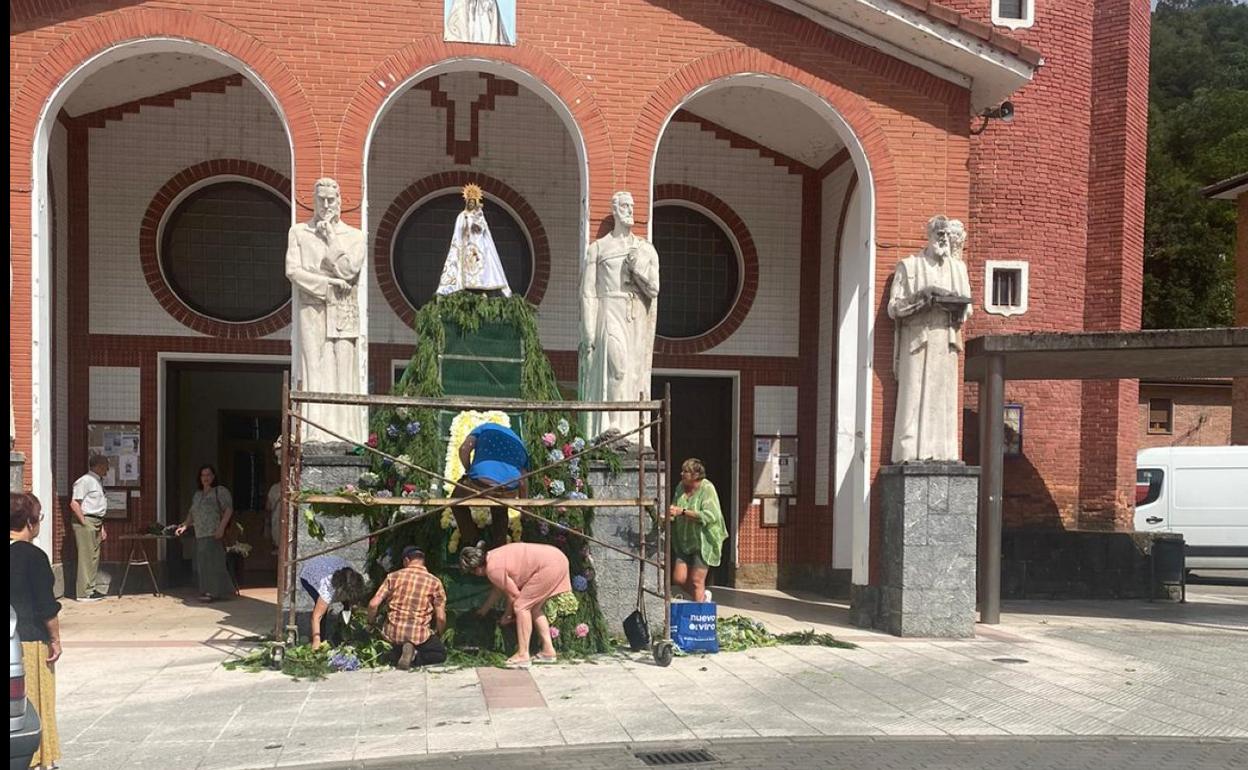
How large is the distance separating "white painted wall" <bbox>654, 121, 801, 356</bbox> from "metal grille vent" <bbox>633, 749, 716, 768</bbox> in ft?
28.5

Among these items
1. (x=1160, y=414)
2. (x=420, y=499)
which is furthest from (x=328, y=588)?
(x=1160, y=414)

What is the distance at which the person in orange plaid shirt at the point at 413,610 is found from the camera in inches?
375

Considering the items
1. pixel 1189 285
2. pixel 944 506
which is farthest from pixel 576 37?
pixel 1189 285

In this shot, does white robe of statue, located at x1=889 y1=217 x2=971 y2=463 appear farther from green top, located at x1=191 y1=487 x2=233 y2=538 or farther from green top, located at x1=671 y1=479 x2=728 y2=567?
green top, located at x1=191 y1=487 x2=233 y2=538

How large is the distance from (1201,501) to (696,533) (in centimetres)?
1150

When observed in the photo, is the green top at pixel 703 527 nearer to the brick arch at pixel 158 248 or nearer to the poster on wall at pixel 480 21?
the poster on wall at pixel 480 21

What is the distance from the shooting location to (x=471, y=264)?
11.4m

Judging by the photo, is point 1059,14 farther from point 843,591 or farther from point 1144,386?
point 1144,386

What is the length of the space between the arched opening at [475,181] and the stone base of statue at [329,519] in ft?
12.2

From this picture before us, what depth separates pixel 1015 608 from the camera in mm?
14531

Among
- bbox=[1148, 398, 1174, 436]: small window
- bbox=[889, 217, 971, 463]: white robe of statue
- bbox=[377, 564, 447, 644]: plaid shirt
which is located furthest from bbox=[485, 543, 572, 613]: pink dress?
bbox=[1148, 398, 1174, 436]: small window

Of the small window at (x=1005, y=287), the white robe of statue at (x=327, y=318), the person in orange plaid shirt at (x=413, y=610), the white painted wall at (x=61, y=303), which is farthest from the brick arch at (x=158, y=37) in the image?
the small window at (x=1005, y=287)

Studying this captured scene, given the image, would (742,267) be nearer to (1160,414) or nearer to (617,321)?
(617,321)

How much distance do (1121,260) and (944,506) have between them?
19.8ft
